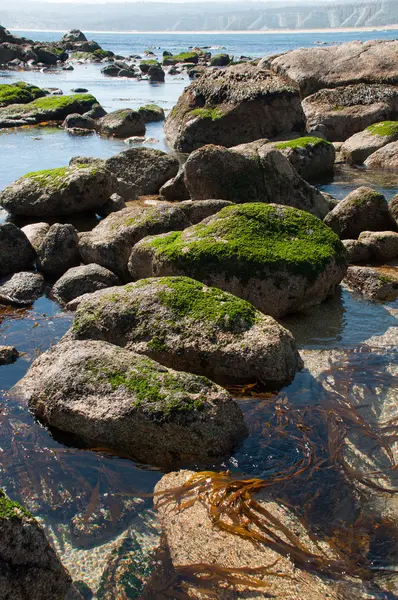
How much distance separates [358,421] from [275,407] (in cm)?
88

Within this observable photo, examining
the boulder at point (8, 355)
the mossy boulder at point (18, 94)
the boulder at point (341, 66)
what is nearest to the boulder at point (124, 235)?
the boulder at point (8, 355)

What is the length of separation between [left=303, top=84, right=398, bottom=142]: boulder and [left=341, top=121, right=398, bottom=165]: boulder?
6.21 ft

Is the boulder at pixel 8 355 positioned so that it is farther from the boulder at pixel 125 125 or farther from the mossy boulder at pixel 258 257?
the boulder at pixel 125 125

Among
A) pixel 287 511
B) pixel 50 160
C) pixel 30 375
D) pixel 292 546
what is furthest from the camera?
pixel 50 160

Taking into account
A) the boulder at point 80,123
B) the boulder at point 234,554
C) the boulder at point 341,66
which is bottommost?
the boulder at point 80,123

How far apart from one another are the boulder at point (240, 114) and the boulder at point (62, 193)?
8020 millimetres

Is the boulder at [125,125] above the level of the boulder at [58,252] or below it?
below

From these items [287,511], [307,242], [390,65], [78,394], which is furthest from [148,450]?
[390,65]

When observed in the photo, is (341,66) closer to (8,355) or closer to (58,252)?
(58,252)

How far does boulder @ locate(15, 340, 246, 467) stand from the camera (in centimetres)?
575

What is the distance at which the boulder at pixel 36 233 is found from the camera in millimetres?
11521

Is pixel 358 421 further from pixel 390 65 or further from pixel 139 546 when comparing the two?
pixel 390 65

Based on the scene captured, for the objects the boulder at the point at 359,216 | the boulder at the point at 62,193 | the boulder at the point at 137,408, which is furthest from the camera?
the boulder at the point at 62,193

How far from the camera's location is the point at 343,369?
7.35 meters
